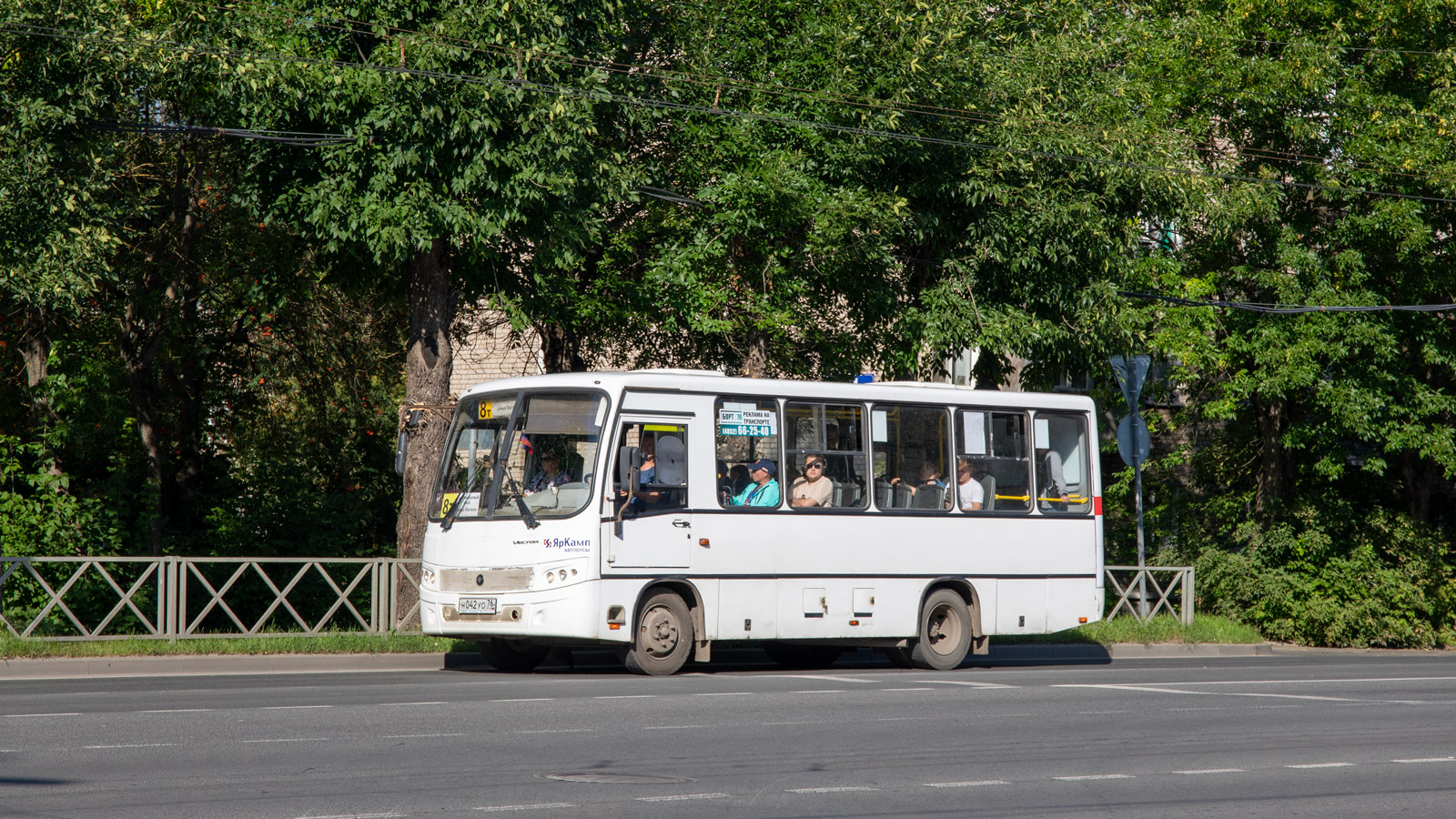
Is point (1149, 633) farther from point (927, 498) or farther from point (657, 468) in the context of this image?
point (657, 468)

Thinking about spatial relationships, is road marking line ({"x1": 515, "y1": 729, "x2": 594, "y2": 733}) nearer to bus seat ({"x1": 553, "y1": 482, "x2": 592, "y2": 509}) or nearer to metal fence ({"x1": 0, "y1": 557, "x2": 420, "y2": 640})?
bus seat ({"x1": 553, "y1": 482, "x2": 592, "y2": 509})

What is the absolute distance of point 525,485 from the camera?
1471 cm

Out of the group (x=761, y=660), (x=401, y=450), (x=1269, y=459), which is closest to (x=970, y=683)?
(x=761, y=660)

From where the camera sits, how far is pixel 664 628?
48.6 feet

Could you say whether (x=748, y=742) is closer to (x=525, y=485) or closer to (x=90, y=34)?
(x=525, y=485)

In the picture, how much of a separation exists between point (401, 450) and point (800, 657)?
16.9ft

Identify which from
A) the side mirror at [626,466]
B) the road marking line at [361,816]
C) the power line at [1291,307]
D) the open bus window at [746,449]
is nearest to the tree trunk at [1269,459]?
the power line at [1291,307]

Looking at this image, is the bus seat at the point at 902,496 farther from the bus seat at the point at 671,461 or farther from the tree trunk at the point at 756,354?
the tree trunk at the point at 756,354

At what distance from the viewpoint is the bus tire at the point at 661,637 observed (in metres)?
14.6

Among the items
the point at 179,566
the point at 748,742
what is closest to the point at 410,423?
the point at 179,566

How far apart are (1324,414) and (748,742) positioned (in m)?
18.3

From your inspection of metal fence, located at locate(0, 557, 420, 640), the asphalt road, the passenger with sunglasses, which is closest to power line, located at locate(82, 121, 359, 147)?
metal fence, located at locate(0, 557, 420, 640)

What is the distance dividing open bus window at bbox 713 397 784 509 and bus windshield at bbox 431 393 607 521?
4.67ft

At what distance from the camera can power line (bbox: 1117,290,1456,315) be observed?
24422mm
